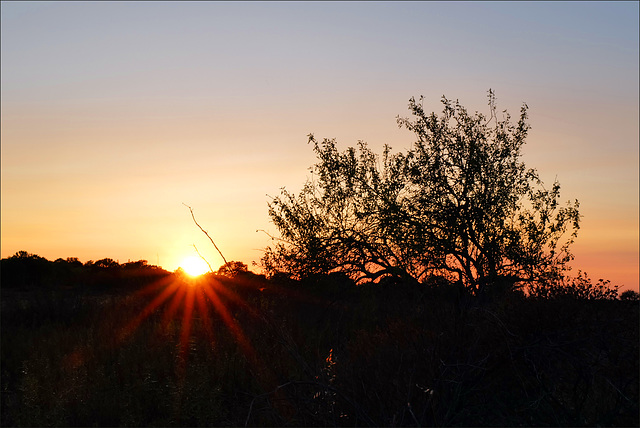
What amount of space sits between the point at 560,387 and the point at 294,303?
37.3ft

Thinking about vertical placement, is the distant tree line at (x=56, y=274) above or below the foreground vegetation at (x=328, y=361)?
above

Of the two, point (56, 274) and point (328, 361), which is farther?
point (56, 274)

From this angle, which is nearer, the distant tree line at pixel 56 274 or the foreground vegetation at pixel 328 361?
the foreground vegetation at pixel 328 361

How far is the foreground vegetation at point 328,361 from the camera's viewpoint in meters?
4.80

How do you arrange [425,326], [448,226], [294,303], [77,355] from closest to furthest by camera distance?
[425,326] → [77,355] → [448,226] → [294,303]

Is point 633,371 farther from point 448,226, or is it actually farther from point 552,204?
point 552,204

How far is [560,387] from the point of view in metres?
5.07

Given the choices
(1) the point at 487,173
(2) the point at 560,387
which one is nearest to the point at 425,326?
(2) the point at 560,387

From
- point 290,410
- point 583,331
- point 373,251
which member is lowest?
point 290,410

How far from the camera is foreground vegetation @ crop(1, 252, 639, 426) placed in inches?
189

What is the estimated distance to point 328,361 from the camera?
21.3ft

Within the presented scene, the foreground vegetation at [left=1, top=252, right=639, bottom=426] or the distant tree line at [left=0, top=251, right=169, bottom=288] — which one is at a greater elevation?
the distant tree line at [left=0, top=251, right=169, bottom=288]

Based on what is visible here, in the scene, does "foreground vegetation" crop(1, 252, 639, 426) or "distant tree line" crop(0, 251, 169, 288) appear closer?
"foreground vegetation" crop(1, 252, 639, 426)

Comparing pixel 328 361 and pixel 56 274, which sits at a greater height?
pixel 56 274
